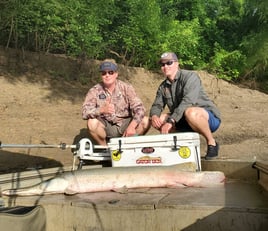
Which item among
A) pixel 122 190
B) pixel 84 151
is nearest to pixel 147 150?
pixel 122 190

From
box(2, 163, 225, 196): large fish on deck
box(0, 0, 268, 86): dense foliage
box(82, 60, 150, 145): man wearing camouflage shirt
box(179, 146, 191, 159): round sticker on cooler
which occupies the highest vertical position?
box(0, 0, 268, 86): dense foliage

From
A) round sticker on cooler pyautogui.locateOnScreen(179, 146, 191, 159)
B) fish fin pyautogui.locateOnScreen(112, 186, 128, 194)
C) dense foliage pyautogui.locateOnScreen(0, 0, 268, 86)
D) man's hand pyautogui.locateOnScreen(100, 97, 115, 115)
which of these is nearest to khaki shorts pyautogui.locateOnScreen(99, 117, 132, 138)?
man's hand pyautogui.locateOnScreen(100, 97, 115, 115)

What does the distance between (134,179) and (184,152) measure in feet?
1.88

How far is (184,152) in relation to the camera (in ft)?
14.3

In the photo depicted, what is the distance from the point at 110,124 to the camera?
533cm

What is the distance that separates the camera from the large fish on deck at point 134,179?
159 inches

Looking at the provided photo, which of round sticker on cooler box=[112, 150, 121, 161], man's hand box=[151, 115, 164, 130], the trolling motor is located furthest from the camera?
man's hand box=[151, 115, 164, 130]

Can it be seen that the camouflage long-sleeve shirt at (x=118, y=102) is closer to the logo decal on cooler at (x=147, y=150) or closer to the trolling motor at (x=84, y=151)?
the trolling motor at (x=84, y=151)

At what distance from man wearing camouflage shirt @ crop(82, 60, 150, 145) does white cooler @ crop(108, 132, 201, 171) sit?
0.63m

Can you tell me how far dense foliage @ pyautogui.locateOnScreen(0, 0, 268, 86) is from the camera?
40.6 feet

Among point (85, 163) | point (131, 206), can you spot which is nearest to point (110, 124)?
point (85, 163)

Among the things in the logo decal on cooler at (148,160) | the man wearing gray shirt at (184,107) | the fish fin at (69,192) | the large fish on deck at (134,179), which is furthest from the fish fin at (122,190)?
the man wearing gray shirt at (184,107)

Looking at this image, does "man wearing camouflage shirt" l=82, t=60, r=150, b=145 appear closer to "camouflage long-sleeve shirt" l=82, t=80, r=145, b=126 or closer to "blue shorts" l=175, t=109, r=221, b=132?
"camouflage long-sleeve shirt" l=82, t=80, r=145, b=126

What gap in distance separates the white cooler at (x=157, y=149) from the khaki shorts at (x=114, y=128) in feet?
2.35
